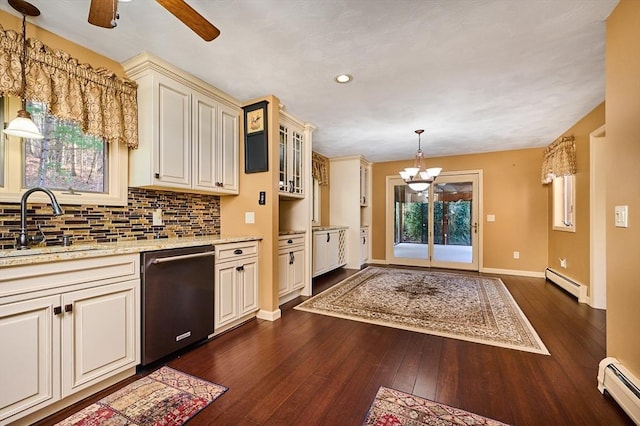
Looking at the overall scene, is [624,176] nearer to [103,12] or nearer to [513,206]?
[103,12]

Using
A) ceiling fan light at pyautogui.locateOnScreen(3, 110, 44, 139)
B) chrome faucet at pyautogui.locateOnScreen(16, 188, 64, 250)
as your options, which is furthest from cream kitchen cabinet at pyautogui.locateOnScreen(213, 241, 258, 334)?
ceiling fan light at pyautogui.locateOnScreen(3, 110, 44, 139)

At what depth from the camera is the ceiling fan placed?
1.27 meters

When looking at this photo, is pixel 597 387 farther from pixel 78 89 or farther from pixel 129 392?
pixel 78 89

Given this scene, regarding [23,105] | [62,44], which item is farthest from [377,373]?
[62,44]

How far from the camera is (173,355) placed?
6.90 feet

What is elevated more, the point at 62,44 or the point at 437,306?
the point at 62,44

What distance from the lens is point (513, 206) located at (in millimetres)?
5102

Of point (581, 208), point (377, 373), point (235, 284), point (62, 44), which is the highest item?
point (62, 44)

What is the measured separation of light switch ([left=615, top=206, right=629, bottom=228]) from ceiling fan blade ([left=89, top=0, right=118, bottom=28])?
9.60 feet

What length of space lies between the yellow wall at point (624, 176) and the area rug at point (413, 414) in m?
0.96

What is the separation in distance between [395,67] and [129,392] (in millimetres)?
3002

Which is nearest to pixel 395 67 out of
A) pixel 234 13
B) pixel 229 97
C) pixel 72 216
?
pixel 234 13

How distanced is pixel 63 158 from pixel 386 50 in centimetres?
253

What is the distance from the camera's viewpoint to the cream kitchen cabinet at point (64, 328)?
133 cm
